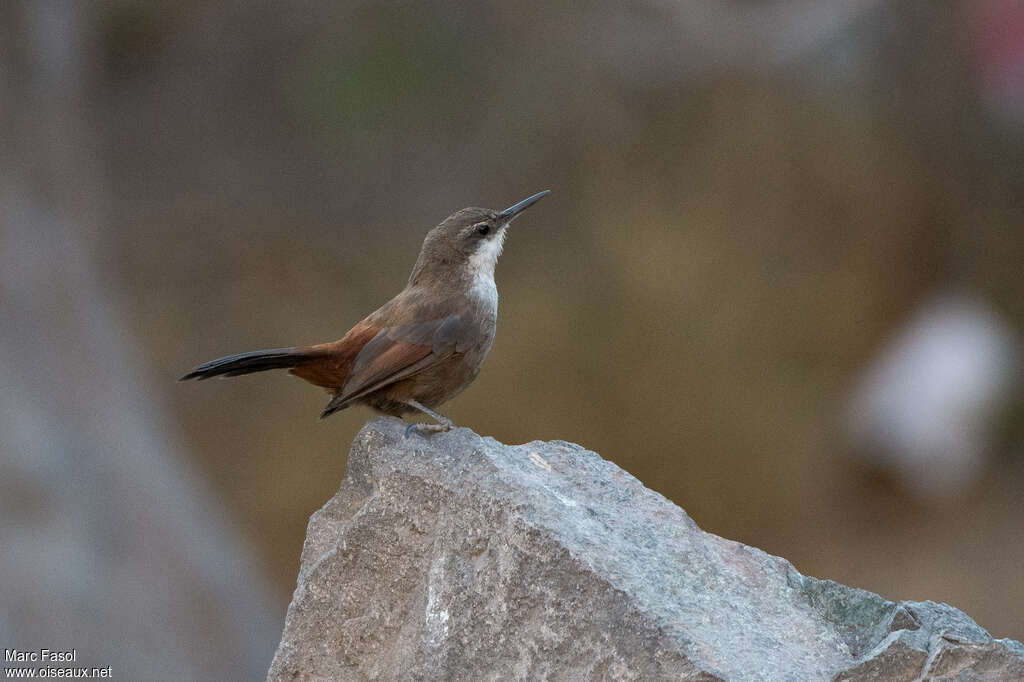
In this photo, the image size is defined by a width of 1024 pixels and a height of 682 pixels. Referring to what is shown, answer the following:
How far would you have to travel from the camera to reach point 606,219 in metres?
10.2

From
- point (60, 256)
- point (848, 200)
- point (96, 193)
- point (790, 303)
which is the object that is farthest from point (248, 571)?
point (848, 200)

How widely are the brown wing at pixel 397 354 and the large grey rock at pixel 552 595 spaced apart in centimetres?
14

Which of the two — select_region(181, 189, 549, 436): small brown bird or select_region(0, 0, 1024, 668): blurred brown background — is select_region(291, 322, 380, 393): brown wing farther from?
select_region(0, 0, 1024, 668): blurred brown background

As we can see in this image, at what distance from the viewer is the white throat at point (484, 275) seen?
13.7ft

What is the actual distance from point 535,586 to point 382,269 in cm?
768

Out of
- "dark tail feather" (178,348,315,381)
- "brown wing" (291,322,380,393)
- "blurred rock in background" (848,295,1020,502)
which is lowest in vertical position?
"dark tail feather" (178,348,315,381)

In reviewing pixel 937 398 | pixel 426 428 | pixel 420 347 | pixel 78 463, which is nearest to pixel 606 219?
pixel 937 398

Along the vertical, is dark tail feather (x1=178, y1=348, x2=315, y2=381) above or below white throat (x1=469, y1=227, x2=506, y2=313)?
below

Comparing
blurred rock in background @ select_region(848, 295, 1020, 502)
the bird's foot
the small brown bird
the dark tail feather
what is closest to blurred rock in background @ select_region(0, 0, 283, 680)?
the small brown bird

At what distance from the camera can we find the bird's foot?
3.73 meters

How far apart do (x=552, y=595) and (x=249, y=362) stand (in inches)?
44.2

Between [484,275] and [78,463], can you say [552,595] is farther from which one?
[78,463]

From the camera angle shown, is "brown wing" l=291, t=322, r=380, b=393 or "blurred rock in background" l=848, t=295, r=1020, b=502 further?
"blurred rock in background" l=848, t=295, r=1020, b=502

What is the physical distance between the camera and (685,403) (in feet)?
30.6
